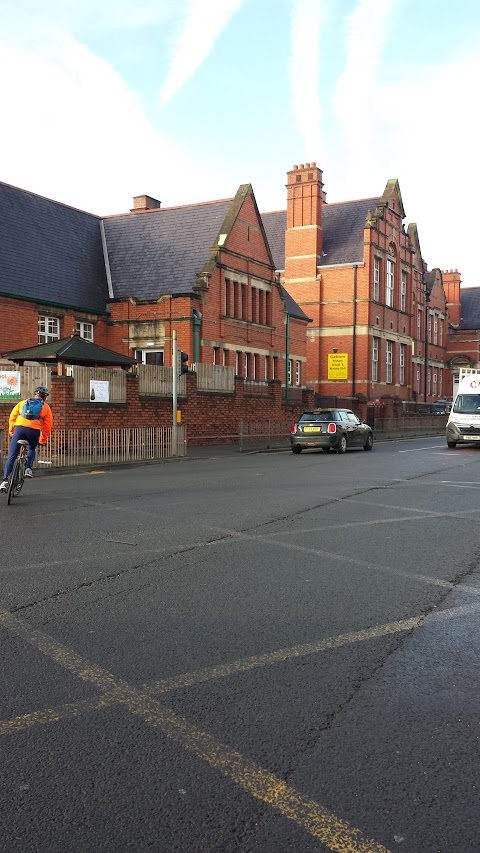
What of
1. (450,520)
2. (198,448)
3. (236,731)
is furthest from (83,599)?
(198,448)

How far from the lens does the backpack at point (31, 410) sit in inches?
443

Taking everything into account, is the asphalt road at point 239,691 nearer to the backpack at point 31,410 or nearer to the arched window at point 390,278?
the backpack at point 31,410

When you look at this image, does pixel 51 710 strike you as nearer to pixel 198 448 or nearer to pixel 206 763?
pixel 206 763

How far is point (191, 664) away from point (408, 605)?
2.02 metres

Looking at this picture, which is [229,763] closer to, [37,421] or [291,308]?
[37,421]

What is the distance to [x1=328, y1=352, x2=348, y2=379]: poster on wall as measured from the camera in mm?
46500

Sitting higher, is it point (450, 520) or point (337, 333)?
point (337, 333)

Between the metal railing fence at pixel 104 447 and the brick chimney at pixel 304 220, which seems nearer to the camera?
the metal railing fence at pixel 104 447

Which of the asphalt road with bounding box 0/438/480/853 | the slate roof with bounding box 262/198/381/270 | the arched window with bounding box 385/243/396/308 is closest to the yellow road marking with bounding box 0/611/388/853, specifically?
the asphalt road with bounding box 0/438/480/853

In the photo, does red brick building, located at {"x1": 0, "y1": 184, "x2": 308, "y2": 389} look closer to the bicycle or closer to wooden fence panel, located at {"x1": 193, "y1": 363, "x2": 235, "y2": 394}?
wooden fence panel, located at {"x1": 193, "y1": 363, "x2": 235, "y2": 394}

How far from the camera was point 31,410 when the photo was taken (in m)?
11.3

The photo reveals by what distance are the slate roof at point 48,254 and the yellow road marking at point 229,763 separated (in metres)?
24.0

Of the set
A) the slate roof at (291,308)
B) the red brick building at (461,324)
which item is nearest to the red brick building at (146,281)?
the slate roof at (291,308)

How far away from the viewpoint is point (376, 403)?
149ft
